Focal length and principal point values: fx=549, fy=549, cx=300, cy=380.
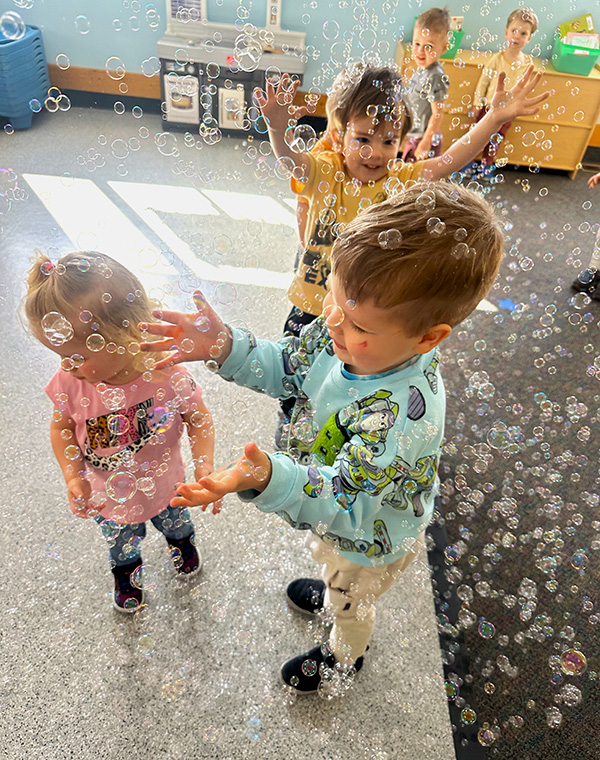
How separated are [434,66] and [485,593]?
1884 millimetres

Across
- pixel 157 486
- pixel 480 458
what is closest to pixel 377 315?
pixel 157 486

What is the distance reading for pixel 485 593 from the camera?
1548 mm

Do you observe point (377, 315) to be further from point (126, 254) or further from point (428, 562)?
point (126, 254)

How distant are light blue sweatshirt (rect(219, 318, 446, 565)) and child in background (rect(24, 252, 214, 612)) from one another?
18 centimetres

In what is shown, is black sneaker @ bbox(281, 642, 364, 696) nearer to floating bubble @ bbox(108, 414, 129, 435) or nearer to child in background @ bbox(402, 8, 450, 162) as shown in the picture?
floating bubble @ bbox(108, 414, 129, 435)

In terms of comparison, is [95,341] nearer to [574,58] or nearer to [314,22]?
[574,58]

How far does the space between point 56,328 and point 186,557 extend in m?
0.76

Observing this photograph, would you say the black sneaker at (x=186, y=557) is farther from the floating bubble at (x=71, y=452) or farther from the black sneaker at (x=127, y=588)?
the floating bubble at (x=71, y=452)

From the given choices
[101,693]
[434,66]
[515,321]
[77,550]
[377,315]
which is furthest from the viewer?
[515,321]

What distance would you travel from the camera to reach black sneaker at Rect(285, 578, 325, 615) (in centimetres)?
141

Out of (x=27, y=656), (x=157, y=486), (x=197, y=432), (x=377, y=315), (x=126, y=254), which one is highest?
(x=377, y=315)

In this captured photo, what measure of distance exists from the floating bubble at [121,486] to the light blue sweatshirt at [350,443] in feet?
1.00

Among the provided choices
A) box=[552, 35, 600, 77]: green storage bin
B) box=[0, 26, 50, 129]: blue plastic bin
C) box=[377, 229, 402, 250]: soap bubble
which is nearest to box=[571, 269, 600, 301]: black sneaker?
box=[552, 35, 600, 77]: green storage bin

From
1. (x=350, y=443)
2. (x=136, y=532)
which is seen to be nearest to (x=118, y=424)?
(x=136, y=532)
